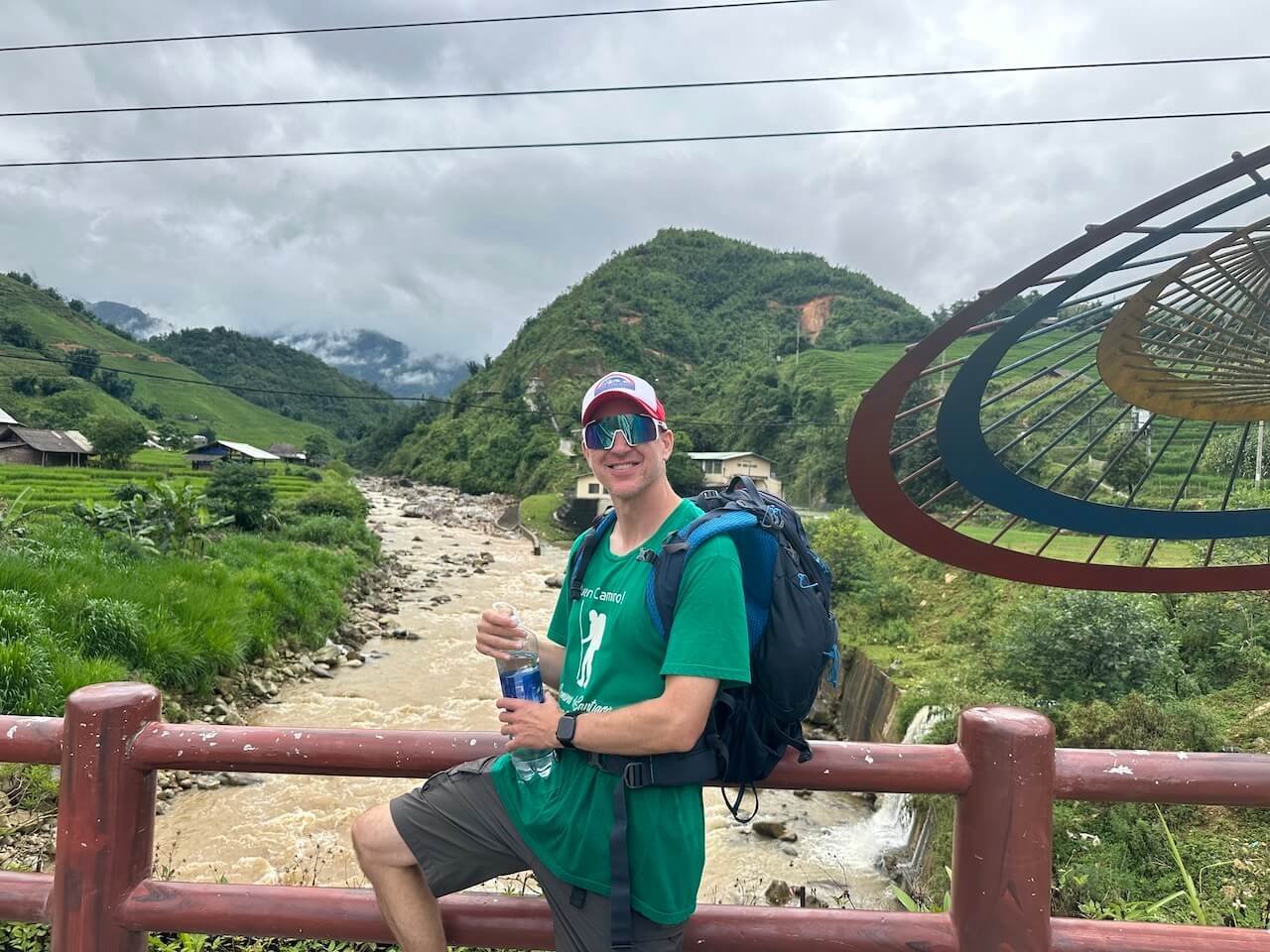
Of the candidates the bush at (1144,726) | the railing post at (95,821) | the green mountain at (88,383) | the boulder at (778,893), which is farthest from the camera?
the green mountain at (88,383)

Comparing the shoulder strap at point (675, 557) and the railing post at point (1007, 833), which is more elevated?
the shoulder strap at point (675, 557)

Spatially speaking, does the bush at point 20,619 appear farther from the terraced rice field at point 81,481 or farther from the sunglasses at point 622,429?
the sunglasses at point 622,429

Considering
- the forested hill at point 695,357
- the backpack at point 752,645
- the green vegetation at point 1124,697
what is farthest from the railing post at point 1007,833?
the forested hill at point 695,357

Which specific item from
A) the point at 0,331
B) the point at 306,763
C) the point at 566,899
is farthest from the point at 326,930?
the point at 0,331

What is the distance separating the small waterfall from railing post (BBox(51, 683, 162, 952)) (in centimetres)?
758

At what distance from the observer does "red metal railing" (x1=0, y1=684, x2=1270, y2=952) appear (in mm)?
1931

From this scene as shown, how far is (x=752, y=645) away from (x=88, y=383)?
81390 millimetres

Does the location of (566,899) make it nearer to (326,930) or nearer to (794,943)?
(794,943)

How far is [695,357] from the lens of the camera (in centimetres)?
9450

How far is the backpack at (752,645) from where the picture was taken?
1567 mm

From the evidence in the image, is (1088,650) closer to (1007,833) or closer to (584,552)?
(1007,833)

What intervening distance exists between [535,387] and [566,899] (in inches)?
3007

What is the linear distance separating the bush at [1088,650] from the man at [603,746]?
837cm

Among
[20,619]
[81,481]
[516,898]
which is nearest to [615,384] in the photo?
[516,898]
